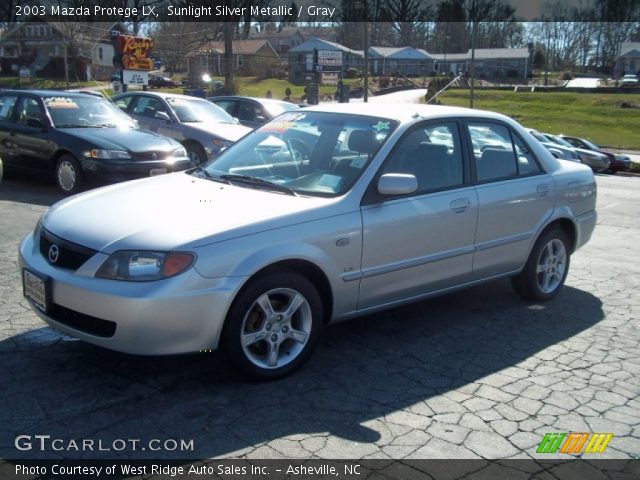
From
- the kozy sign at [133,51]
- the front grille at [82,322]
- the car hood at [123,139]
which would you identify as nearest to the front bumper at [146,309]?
the front grille at [82,322]

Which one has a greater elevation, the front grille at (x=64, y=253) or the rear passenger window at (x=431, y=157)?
the rear passenger window at (x=431, y=157)

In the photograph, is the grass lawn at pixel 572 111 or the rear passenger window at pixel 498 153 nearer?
the rear passenger window at pixel 498 153

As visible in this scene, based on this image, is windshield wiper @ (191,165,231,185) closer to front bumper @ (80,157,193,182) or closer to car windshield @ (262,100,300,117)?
front bumper @ (80,157,193,182)

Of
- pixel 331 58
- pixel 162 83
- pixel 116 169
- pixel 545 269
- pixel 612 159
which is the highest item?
pixel 331 58

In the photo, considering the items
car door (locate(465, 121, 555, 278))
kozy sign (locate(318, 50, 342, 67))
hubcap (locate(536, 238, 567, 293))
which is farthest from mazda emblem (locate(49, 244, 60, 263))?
kozy sign (locate(318, 50, 342, 67))

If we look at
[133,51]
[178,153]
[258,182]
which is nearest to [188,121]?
[178,153]

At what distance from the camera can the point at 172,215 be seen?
389cm

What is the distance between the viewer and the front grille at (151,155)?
9.71 meters

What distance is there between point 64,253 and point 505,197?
323 cm

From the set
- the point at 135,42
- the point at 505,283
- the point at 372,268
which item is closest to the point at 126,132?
the point at 505,283

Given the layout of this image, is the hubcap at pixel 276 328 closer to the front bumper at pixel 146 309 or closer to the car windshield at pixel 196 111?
the front bumper at pixel 146 309

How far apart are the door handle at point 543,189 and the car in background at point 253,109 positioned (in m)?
9.55

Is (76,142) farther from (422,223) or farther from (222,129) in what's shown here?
(422,223)

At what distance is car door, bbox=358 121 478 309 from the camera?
4.37 meters
